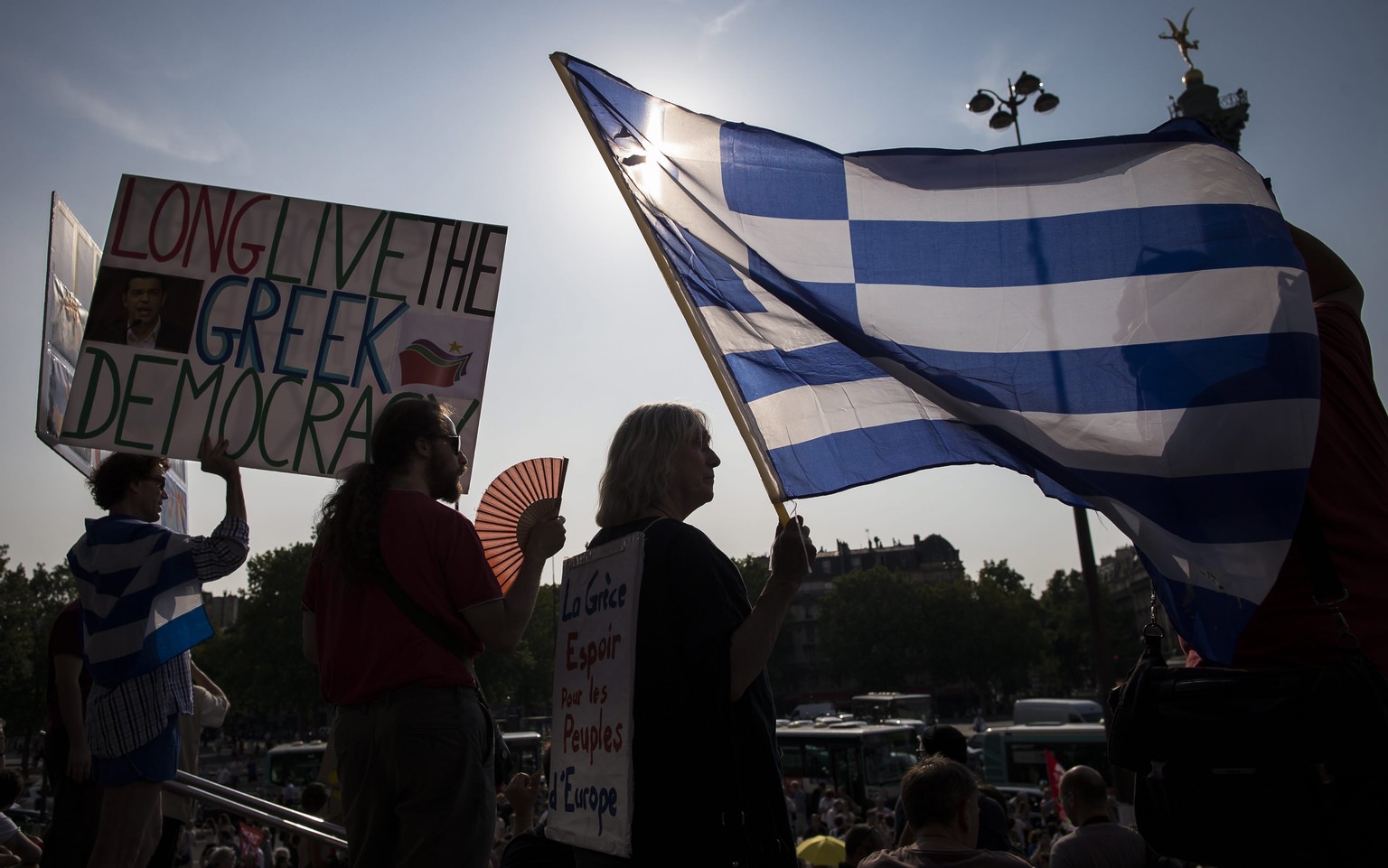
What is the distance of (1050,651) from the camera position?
3848 inches

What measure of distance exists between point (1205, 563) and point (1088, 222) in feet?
3.66

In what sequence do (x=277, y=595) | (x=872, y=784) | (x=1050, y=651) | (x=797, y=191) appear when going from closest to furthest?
(x=797, y=191) < (x=872, y=784) < (x=277, y=595) < (x=1050, y=651)

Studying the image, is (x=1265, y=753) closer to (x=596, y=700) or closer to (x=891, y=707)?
(x=596, y=700)

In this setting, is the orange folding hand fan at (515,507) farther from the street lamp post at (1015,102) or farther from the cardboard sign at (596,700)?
the street lamp post at (1015,102)

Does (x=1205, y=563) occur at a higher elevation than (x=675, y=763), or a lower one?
higher

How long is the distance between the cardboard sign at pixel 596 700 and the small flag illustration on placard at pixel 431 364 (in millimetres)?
2021

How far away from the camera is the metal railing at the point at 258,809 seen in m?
3.92

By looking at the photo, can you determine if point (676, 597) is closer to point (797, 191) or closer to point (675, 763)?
point (675, 763)

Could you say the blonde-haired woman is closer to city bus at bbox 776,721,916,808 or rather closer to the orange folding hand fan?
the orange folding hand fan

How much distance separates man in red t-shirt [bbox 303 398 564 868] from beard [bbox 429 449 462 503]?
7 centimetres

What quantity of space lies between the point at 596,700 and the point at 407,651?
0.59m

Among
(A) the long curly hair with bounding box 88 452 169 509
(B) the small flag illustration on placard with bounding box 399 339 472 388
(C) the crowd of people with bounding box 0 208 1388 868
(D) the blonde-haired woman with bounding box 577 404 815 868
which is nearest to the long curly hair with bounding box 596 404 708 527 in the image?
(C) the crowd of people with bounding box 0 208 1388 868

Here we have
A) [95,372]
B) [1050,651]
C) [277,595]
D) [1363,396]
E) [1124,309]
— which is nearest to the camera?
[1363,396]

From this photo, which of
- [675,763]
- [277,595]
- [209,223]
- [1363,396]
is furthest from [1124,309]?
[277,595]
